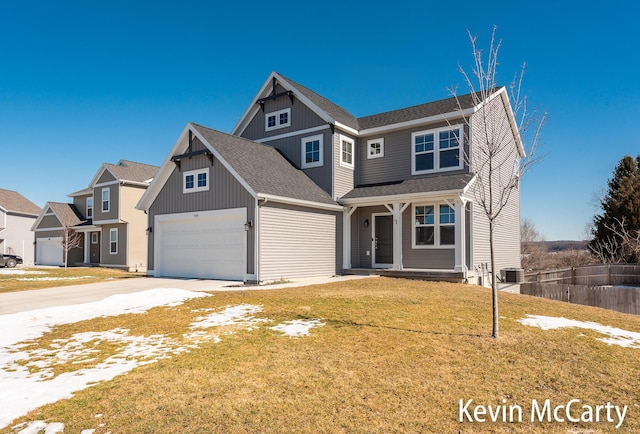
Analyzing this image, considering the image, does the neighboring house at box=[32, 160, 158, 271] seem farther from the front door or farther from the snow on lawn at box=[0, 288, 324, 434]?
the snow on lawn at box=[0, 288, 324, 434]

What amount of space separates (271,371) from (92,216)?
1184 inches

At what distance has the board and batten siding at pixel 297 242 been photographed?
14586 mm

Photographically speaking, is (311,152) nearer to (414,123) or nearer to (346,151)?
(346,151)

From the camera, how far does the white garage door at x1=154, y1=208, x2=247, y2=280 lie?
1538cm

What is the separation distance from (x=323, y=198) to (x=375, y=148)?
13.7ft

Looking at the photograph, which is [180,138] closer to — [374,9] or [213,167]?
[213,167]

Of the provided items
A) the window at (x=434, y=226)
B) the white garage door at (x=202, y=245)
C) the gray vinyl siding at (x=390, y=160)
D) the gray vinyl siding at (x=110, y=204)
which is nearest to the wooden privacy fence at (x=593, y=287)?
the window at (x=434, y=226)

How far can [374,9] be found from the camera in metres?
17.9

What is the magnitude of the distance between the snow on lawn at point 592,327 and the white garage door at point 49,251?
33.9 m

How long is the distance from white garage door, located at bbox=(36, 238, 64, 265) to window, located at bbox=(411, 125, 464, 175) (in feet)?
93.8

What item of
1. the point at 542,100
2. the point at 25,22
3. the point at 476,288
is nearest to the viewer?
the point at 542,100

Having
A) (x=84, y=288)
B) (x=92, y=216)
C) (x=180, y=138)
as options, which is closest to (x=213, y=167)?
(x=180, y=138)

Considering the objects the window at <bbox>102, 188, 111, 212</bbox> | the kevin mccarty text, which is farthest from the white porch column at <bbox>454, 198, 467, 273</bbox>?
the window at <bbox>102, 188, 111, 212</bbox>

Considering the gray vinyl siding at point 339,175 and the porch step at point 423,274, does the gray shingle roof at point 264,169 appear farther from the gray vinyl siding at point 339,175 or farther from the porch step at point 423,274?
the porch step at point 423,274
